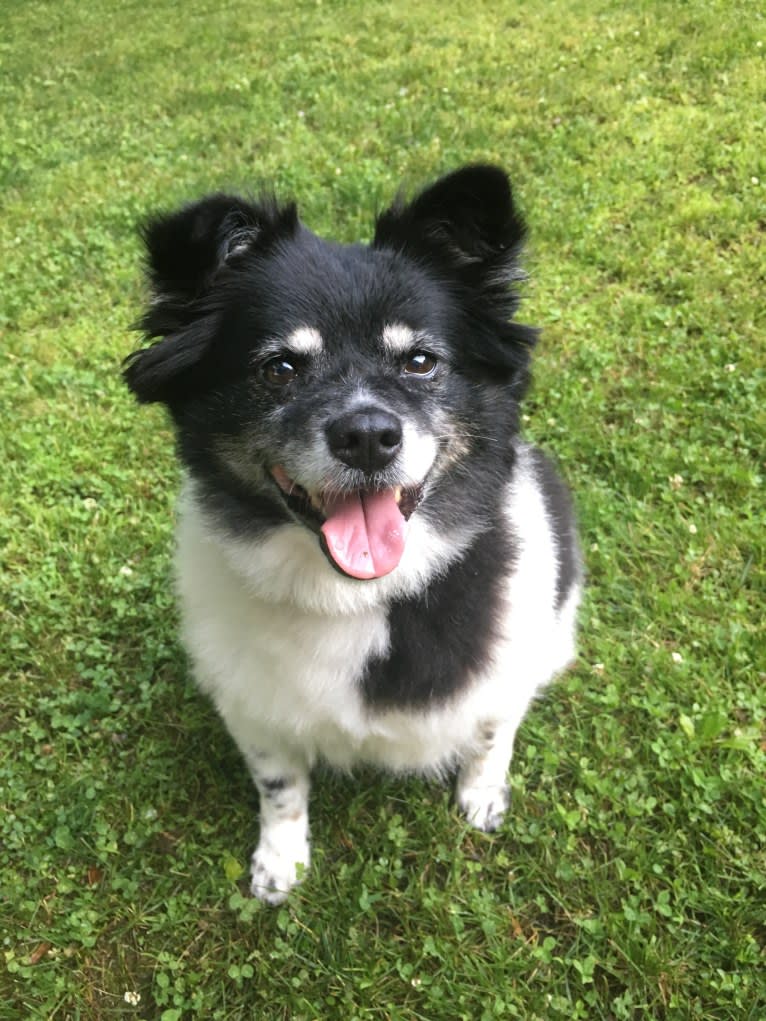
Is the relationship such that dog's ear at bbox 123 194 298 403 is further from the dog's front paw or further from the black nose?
the dog's front paw

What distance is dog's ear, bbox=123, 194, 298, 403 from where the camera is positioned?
1997 millimetres

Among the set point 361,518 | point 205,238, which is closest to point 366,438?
point 361,518

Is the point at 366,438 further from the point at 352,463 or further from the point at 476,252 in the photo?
the point at 476,252

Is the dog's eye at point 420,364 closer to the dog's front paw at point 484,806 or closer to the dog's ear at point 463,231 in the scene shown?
the dog's ear at point 463,231

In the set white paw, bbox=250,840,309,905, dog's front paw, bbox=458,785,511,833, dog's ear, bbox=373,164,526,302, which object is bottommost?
white paw, bbox=250,840,309,905

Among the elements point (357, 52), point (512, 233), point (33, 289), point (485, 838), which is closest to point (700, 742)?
point (485, 838)

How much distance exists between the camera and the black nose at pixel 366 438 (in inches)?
73.8

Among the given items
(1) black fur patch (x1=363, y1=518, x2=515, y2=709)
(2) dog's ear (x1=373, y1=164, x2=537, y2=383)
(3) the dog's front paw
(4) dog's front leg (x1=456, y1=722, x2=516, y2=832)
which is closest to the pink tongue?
(1) black fur patch (x1=363, y1=518, x2=515, y2=709)

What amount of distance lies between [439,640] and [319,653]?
13.8 inches

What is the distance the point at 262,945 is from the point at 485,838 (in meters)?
0.81

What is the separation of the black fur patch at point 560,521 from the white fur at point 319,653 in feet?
0.31

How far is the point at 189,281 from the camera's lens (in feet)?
6.86

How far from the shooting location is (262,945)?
2488 millimetres

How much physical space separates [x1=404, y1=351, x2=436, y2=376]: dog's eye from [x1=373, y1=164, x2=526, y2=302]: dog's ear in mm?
273
